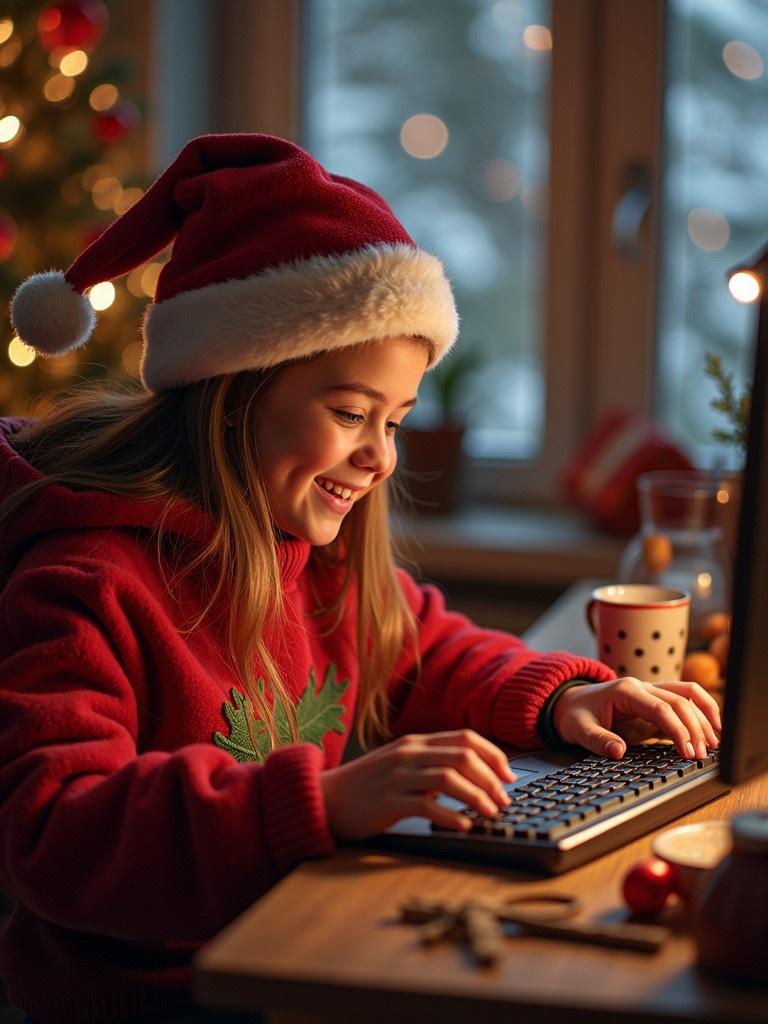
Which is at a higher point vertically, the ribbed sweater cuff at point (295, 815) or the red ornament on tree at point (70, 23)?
the red ornament on tree at point (70, 23)

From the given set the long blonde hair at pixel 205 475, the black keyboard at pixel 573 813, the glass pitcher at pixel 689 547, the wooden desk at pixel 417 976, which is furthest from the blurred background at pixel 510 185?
the wooden desk at pixel 417 976

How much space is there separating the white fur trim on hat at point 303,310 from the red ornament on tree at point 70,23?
1.12m

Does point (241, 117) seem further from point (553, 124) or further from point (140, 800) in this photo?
point (140, 800)

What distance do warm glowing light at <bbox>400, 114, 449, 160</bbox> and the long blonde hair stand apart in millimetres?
1623

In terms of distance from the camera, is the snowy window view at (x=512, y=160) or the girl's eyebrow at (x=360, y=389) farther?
the snowy window view at (x=512, y=160)

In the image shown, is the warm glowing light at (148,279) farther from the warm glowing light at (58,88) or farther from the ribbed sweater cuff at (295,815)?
the ribbed sweater cuff at (295,815)

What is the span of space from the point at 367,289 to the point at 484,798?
1.57 ft

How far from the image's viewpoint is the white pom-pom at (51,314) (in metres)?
1.17

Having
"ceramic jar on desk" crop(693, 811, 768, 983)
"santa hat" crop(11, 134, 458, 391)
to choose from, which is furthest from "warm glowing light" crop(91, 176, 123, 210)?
"ceramic jar on desk" crop(693, 811, 768, 983)

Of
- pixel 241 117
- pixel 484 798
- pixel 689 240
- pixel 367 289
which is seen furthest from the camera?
pixel 241 117

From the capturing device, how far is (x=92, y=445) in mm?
1139

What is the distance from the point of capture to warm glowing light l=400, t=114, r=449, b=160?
267 centimetres

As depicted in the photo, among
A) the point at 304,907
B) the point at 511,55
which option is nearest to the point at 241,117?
the point at 511,55

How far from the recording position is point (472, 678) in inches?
48.4
